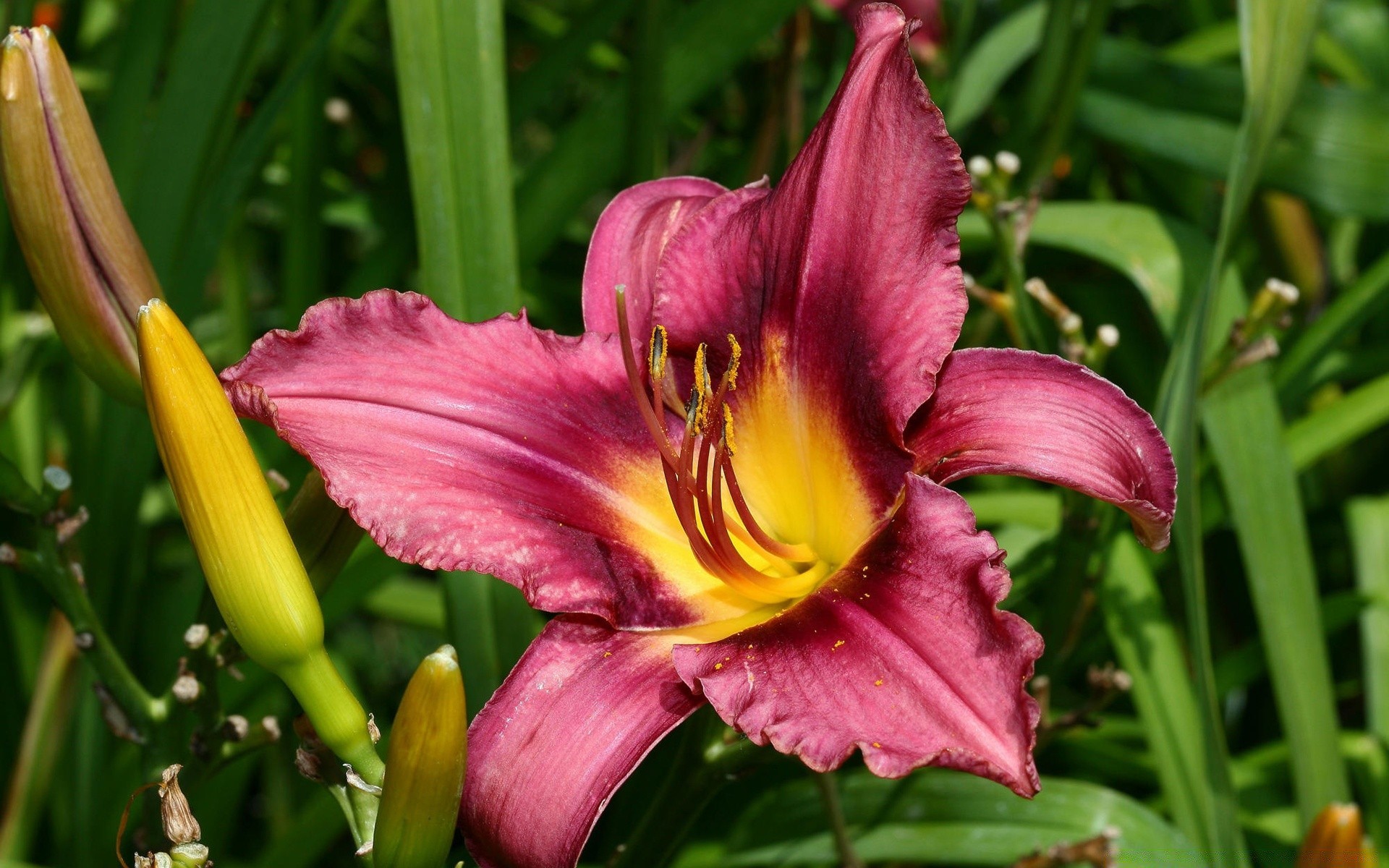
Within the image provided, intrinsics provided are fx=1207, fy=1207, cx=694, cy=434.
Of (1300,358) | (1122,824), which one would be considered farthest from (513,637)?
(1300,358)

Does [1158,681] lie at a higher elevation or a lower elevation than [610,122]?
lower

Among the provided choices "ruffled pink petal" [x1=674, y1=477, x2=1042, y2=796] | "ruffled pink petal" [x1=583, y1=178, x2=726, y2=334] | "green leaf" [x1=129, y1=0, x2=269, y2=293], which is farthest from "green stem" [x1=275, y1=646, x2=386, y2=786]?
"green leaf" [x1=129, y1=0, x2=269, y2=293]

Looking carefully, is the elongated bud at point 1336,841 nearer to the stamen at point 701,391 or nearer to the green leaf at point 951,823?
the green leaf at point 951,823

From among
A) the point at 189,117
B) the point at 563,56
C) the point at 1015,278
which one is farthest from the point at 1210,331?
the point at 189,117

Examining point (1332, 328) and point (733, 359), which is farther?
point (1332, 328)

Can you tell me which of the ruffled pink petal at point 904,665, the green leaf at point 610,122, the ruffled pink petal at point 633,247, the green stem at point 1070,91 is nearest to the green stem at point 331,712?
the ruffled pink petal at point 904,665

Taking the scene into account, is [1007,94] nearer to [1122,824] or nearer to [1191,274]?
[1191,274]

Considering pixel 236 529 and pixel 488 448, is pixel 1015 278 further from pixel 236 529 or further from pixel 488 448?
pixel 236 529
